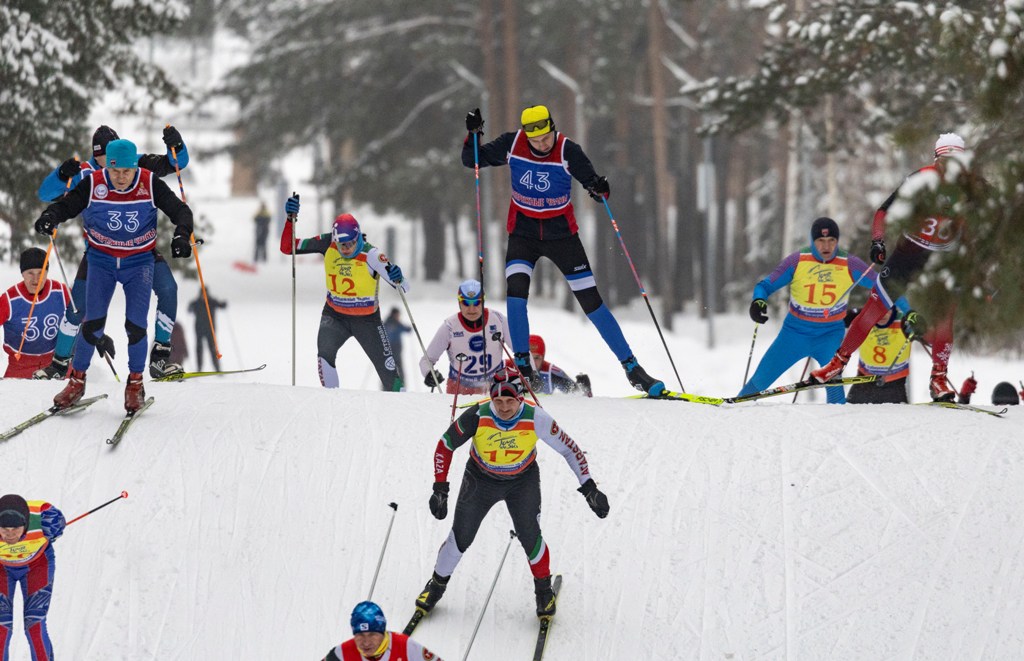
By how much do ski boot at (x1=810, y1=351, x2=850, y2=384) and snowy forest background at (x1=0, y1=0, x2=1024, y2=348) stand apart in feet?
9.49

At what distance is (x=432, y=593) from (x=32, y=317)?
17.3ft

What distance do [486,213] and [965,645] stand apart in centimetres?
2487

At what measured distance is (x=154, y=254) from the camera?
379 inches

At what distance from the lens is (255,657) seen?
7938 millimetres

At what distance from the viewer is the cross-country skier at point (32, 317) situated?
37.6 ft

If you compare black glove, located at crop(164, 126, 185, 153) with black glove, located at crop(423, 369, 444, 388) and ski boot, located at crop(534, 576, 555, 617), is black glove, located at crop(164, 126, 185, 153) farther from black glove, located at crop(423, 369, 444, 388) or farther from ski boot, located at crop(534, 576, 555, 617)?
ski boot, located at crop(534, 576, 555, 617)

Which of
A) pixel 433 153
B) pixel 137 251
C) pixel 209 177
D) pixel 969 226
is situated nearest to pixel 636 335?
pixel 433 153

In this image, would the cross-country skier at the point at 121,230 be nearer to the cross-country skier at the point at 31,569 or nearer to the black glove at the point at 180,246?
the black glove at the point at 180,246

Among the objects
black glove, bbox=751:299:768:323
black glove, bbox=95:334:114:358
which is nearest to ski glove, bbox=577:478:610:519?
black glove, bbox=751:299:768:323

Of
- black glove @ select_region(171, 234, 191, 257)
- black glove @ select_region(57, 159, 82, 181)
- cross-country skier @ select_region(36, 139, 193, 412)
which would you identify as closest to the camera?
black glove @ select_region(171, 234, 191, 257)

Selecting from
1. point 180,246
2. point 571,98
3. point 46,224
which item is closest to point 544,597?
point 180,246

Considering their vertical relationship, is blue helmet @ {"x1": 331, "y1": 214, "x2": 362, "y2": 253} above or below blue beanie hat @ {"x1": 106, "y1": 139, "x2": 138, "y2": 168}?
below

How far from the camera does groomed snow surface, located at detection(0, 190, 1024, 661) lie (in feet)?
26.7

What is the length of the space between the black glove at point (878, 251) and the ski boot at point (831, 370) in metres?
0.92
